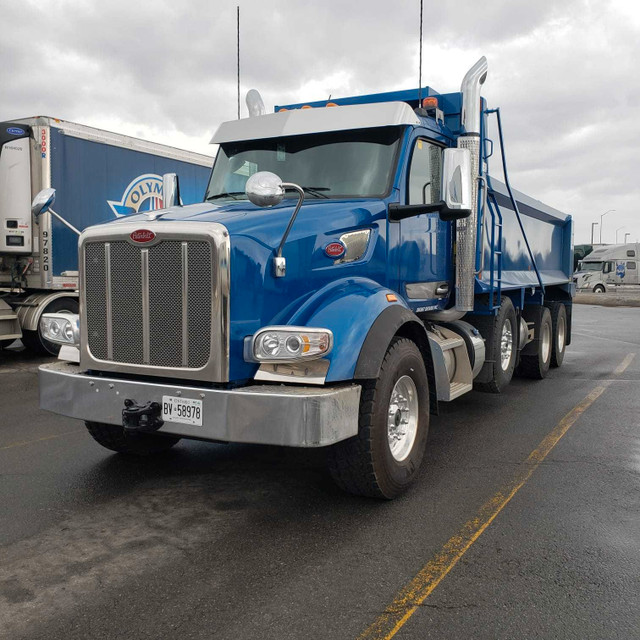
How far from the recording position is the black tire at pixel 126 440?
17.0 feet

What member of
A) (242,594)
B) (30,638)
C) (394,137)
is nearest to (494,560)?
(242,594)

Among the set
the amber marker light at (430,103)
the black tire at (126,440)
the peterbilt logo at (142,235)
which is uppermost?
the amber marker light at (430,103)

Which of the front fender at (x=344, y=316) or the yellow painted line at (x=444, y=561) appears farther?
the front fender at (x=344, y=316)

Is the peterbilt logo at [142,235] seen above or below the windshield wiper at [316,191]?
below

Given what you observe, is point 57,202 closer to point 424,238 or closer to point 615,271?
point 424,238

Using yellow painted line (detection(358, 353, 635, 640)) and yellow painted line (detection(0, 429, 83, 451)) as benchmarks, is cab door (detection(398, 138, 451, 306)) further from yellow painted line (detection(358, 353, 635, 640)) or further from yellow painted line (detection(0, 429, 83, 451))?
yellow painted line (detection(0, 429, 83, 451))

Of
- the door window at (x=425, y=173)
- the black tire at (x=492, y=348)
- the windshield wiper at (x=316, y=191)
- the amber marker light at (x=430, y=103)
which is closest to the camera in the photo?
the windshield wiper at (x=316, y=191)

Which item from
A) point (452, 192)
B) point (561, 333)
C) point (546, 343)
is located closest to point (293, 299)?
point (452, 192)

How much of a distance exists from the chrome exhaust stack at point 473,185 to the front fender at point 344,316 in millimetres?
1923

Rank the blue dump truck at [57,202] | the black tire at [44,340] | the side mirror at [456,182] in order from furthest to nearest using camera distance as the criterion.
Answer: the black tire at [44,340]
the blue dump truck at [57,202]
the side mirror at [456,182]

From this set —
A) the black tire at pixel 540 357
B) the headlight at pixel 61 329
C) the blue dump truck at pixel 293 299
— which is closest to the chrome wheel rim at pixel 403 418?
the blue dump truck at pixel 293 299

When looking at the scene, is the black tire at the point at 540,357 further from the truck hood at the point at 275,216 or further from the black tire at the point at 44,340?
the black tire at the point at 44,340

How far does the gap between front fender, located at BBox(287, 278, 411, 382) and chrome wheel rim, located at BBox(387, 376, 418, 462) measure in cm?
60

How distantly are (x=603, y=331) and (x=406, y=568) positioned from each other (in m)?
16.1
